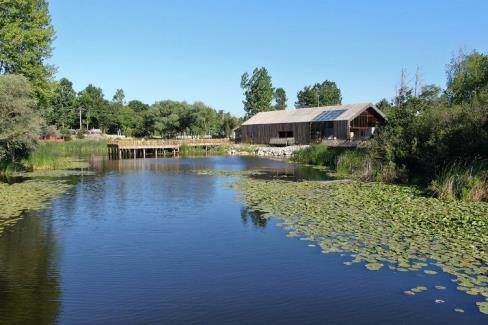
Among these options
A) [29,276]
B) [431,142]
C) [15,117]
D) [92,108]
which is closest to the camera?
[29,276]

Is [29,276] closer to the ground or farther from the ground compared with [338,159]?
closer to the ground

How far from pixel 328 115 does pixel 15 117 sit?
150 ft

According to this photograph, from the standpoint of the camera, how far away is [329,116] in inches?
2512

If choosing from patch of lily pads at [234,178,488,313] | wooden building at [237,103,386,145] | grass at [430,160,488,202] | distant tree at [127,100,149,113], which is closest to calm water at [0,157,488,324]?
patch of lily pads at [234,178,488,313]

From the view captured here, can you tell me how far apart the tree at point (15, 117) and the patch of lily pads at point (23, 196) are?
2.60 m

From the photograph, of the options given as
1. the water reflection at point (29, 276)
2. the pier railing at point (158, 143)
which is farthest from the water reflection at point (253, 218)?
the pier railing at point (158, 143)

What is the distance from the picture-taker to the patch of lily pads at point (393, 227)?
34.0 feet

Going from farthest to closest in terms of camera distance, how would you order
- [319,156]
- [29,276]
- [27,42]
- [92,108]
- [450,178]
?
[92,108]
[319,156]
[27,42]
[450,178]
[29,276]

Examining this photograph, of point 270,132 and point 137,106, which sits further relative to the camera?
point 137,106

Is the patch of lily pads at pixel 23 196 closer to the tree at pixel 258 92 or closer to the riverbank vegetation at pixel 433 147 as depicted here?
the riverbank vegetation at pixel 433 147

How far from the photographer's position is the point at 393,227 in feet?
45.6

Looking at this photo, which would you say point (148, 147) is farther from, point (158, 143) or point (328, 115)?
point (328, 115)

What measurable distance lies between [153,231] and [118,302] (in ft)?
19.5

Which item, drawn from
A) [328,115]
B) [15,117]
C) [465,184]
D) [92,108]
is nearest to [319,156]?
[328,115]
